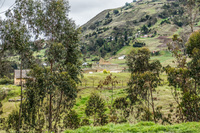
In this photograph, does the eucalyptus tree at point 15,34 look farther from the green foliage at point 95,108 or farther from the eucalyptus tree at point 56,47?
the green foliage at point 95,108

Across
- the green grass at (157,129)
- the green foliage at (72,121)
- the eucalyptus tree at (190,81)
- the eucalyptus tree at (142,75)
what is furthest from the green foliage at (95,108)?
the eucalyptus tree at (190,81)

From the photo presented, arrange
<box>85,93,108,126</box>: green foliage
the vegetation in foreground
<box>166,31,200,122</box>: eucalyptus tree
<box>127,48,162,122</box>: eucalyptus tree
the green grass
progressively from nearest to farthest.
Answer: the green grass
<box>166,31,200,122</box>: eucalyptus tree
the vegetation in foreground
<box>127,48,162,122</box>: eucalyptus tree
<box>85,93,108,126</box>: green foliage

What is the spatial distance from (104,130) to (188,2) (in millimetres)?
15022

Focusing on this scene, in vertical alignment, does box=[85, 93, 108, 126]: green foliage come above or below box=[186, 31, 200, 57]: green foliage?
below

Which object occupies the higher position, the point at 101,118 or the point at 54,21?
the point at 54,21

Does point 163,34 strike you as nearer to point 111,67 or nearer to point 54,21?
point 111,67

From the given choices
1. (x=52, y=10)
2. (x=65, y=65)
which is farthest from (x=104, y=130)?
(x=52, y=10)

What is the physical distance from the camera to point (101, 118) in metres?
13.2

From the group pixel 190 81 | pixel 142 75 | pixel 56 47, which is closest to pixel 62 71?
pixel 56 47

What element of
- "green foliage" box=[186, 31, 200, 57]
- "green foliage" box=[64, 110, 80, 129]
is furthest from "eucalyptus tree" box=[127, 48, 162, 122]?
"green foliage" box=[64, 110, 80, 129]

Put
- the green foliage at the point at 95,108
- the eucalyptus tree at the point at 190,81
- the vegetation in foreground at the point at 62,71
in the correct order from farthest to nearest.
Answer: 1. the green foliage at the point at 95,108
2. the vegetation in foreground at the point at 62,71
3. the eucalyptus tree at the point at 190,81

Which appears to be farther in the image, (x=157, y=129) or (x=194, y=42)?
(x=194, y=42)

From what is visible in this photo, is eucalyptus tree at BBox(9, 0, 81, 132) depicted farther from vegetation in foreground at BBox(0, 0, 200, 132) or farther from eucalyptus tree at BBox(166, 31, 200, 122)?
eucalyptus tree at BBox(166, 31, 200, 122)

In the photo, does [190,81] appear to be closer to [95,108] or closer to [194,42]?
[194,42]
